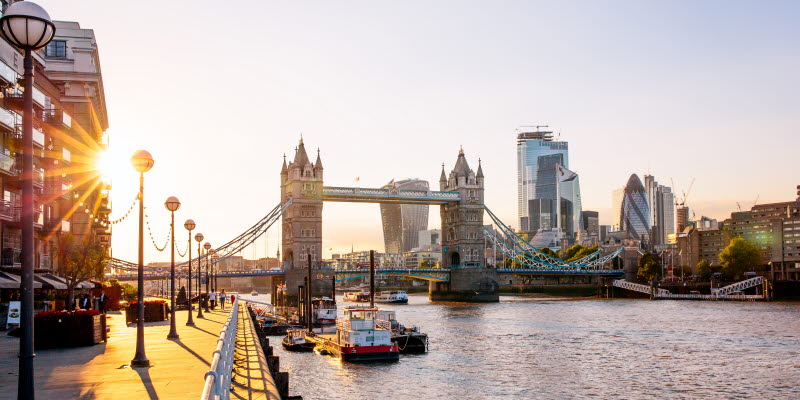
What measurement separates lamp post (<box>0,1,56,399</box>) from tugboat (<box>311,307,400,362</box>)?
36411mm

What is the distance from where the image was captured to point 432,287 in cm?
13688

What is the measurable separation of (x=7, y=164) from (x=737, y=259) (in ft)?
429

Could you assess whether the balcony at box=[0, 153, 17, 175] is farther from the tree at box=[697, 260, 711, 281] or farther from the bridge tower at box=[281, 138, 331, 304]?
the tree at box=[697, 260, 711, 281]

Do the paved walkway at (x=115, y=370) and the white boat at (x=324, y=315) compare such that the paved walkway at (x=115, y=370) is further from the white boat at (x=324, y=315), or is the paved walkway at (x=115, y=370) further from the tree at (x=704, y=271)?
the tree at (x=704, y=271)

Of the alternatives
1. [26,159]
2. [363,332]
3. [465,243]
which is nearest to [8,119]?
[363,332]

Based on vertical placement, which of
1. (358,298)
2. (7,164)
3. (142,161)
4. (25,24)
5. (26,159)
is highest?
(7,164)

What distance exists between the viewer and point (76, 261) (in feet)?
110

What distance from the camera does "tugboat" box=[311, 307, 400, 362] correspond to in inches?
1793

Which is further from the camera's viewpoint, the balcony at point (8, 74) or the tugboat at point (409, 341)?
the tugboat at point (409, 341)

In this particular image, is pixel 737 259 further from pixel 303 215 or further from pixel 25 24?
pixel 25 24

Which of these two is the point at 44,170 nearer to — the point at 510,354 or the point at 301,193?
the point at 510,354

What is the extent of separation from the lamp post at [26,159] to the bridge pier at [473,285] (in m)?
117

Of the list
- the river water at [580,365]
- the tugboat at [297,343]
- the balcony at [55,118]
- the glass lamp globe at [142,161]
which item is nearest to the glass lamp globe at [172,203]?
the glass lamp globe at [142,161]

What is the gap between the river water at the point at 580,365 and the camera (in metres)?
35.3
